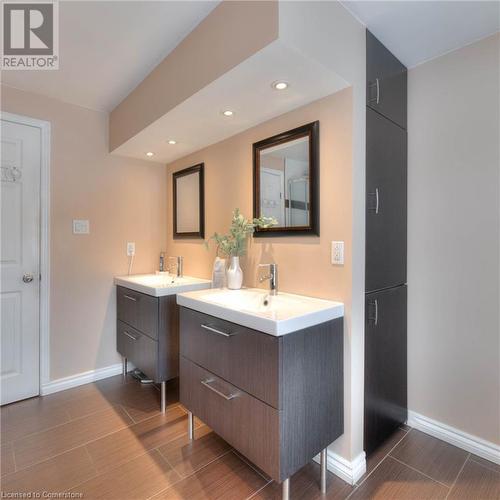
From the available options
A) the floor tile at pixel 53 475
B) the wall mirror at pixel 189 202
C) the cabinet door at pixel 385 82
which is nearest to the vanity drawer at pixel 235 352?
the floor tile at pixel 53 475

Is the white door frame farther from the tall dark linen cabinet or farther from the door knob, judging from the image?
the tall dark linen cabinet

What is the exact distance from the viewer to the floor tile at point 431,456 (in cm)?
156

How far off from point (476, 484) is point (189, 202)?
2613 millimetres

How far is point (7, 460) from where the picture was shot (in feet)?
5.40

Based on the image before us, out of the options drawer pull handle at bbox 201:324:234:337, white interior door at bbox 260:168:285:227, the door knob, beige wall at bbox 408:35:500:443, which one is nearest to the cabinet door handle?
beige wall at bbox 408:35:500:443

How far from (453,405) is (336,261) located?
3.80ft

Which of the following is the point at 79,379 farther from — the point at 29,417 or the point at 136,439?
the point at 136,439

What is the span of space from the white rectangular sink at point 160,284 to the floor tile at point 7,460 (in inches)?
44.8

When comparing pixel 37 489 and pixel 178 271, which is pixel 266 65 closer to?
pixel 178 271

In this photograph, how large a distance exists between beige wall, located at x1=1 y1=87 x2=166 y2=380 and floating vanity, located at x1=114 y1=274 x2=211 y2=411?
0.34 m

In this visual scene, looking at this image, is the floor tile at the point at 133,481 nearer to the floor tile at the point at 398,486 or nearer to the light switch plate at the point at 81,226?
the floor tile at the point at 398,486

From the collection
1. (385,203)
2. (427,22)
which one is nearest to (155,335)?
(385,203)

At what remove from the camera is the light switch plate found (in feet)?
8.23

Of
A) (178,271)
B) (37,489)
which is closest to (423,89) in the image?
(178,271)
